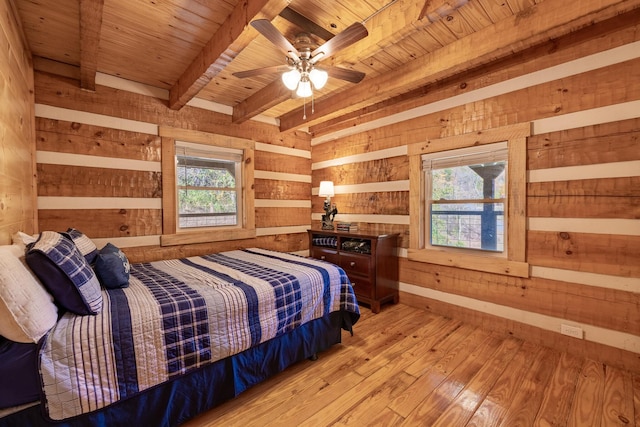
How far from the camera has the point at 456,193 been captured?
9.85 feet

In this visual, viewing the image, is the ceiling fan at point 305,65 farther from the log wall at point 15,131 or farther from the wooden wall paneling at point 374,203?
the wooden wall paneling at point 374,203

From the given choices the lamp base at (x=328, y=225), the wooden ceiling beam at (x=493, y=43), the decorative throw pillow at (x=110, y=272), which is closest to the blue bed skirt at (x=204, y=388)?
the decorative throw pillow at (x=110, y=272)

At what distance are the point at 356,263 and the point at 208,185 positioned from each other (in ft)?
6.88

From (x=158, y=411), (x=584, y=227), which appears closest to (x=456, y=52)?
(x=584, y=227)

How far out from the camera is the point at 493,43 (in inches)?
80.4

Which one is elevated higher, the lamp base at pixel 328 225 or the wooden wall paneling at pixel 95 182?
the wooden wall paneling at pixel 95 182

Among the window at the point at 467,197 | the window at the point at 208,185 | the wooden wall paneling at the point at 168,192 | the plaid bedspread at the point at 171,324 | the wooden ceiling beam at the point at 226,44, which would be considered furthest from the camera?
the window at the point at 208,185

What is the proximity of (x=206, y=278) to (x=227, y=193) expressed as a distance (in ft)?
5.78

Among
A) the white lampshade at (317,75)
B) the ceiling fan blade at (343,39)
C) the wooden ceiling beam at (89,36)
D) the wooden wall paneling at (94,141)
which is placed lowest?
the wooden wall paneling at (94,141)

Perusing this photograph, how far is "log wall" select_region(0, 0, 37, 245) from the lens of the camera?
1587 mm

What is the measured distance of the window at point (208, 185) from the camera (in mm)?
3285

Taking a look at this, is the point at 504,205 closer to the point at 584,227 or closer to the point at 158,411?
the point at 584,227

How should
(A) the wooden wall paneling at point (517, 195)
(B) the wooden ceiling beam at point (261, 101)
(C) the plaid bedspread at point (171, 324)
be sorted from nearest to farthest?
(C) the plaid bedspread at point (171, 324) → (A) the wooden wall paneling at point (517, 195) → (B) the wooden ceiling beam at point (261, 101)

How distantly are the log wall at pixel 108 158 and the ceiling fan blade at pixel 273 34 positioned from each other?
76.5 inches
